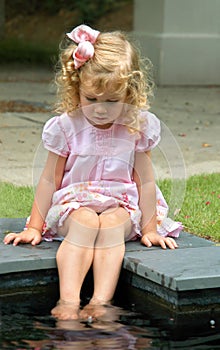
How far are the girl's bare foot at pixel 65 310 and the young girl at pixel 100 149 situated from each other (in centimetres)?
34

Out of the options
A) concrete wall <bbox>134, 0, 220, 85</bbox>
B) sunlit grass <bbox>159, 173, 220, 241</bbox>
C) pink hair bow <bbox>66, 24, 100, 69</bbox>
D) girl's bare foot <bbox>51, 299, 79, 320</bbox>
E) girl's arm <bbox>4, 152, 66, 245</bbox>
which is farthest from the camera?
concrete wall <bbox>134, 0, 220, 85</bbox>

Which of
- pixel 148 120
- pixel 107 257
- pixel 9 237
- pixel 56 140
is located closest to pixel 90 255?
pixel 107 257

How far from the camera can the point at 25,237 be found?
13.5ft

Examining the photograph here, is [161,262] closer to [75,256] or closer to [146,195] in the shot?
[75,256]

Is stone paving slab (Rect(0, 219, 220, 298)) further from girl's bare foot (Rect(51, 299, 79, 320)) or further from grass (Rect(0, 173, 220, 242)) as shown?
grass (Rect(0, 173, 220, 242))

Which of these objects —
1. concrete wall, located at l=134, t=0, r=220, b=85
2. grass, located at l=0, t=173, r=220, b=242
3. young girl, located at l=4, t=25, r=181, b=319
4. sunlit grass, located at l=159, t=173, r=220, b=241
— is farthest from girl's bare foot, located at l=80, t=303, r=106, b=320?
concrete wall, located at l=134, t=0, r=220, b=85

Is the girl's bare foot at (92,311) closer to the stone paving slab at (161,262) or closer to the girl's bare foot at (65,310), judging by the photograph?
the girl's bare foot at (65,310)

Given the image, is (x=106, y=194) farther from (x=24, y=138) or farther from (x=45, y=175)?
(x=24, y=138)

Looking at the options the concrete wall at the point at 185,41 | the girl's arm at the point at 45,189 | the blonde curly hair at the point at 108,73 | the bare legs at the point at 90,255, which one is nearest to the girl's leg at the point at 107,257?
the bare legs at the point at 90,255

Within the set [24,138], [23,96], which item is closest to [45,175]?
[24,138]

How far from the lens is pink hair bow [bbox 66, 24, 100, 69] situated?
4.07 meters

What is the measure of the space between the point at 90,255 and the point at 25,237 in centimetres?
39

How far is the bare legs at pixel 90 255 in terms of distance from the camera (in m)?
3.79

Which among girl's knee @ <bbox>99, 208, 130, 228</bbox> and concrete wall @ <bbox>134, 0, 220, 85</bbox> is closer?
girl's knee @ <bbox>99, 208, 130, 228</bbox>
